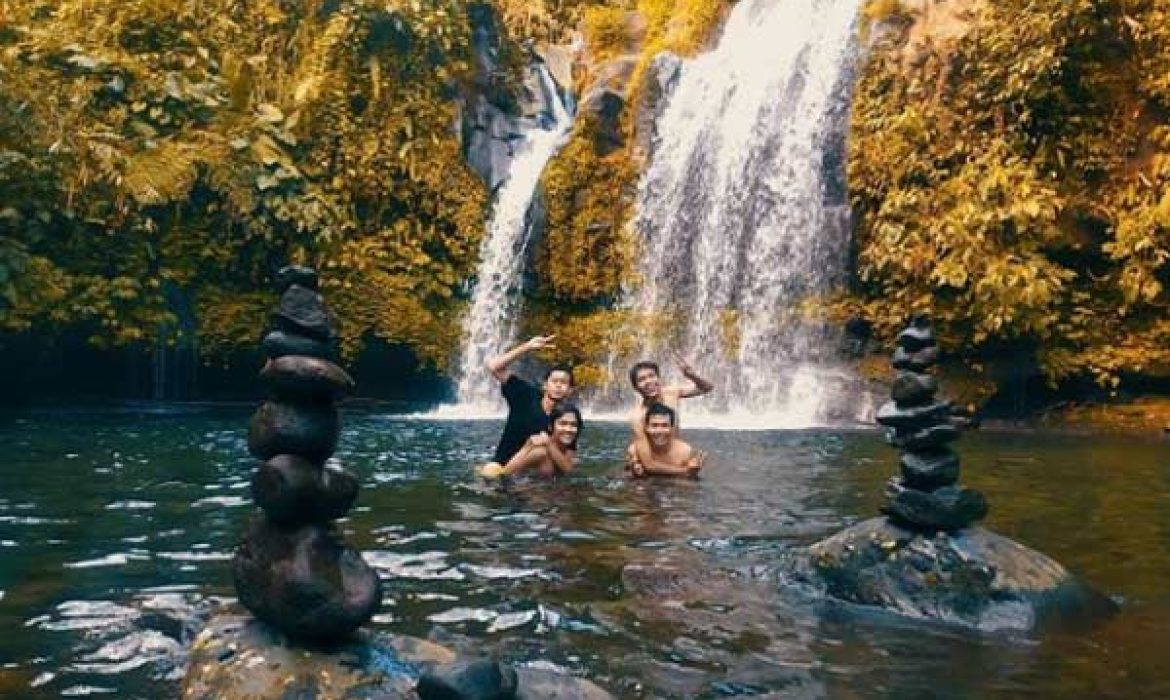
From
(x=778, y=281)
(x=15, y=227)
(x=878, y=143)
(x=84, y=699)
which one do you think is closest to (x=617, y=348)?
(x=778, y=281)

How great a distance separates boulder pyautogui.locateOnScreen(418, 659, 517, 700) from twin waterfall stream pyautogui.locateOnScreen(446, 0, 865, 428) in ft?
53.1

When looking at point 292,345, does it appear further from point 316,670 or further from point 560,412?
point 560,412

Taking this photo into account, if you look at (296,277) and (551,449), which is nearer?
(296,277)

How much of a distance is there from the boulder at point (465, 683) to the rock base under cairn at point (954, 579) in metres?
3.04

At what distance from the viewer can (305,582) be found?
4.55 metres

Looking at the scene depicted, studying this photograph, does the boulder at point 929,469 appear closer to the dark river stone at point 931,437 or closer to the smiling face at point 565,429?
the dark river stone at point 931,437

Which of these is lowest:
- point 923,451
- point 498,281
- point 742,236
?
point 923,451

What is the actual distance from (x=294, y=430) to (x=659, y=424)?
286 inches

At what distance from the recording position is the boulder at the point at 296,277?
4.81 meters

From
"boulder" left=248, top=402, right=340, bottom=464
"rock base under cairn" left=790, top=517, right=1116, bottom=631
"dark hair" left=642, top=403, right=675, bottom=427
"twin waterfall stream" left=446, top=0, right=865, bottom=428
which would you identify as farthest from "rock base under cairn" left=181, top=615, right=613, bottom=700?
"twin waterfall stream" left=446, top=0, right=865, bottom=428

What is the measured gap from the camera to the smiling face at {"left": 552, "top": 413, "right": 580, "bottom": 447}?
11469 mm

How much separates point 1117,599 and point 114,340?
61.8 ft

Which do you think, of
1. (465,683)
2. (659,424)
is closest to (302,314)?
(465,683)

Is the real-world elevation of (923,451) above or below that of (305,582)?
above
